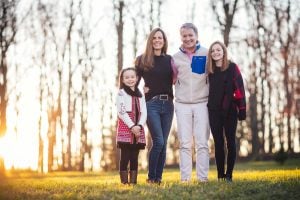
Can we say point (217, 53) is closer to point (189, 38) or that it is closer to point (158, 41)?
point (189, 38)

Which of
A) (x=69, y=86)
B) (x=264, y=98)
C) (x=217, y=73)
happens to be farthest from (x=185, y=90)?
(x=264, y=98)

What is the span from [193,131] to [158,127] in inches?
25.2

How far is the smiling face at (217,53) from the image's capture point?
26.8 feet

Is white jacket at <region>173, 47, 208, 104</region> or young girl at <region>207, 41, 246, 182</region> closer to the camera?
young girl at <region>207, 41, 246, 182</region>

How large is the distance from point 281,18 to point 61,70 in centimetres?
1405

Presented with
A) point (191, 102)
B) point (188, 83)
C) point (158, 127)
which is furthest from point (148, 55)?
point (158, 127)

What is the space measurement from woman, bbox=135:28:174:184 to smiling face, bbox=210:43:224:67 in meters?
0.74

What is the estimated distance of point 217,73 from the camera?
820cm

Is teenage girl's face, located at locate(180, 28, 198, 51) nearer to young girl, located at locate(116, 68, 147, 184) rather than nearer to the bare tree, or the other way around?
young girl, located at locate(116, 68, 147, 184)

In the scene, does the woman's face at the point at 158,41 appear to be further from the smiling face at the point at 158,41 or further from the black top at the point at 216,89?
the black top at the point at 216,89

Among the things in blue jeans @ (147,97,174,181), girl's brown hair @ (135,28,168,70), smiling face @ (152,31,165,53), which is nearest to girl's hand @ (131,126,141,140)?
blue jeans @ (147,97,174,181)

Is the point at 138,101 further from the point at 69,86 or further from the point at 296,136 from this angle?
the point at 296,136

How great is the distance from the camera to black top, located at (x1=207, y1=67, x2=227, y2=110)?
805cm

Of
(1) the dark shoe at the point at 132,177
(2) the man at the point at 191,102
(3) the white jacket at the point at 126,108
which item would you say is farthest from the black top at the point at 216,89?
(1) the dark shoe at the point at 132,177
